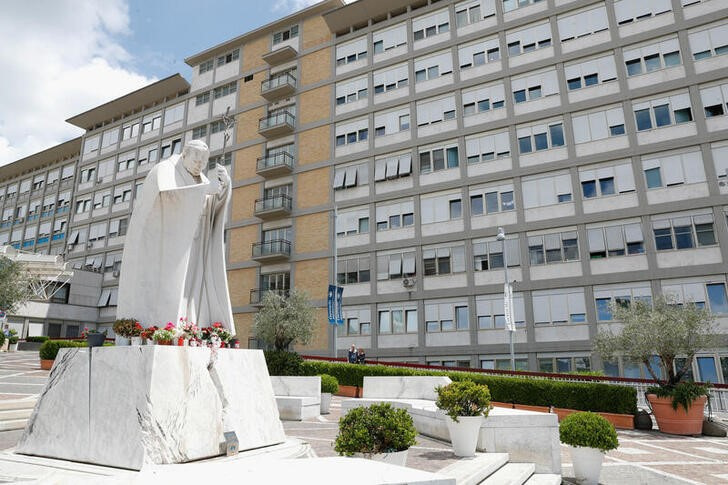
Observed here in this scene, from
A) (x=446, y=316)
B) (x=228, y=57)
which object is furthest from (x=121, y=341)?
(x=228, y=57)

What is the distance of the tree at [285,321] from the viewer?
27.4 m

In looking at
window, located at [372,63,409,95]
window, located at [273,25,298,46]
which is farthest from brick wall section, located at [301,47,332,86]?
window, located at [372,63,409,95]

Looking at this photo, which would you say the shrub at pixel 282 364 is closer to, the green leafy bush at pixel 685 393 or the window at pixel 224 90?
the green leafy bush at pixel 685 393

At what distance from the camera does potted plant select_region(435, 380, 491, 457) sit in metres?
7.73

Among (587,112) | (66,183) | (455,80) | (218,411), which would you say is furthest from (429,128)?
(66,183)

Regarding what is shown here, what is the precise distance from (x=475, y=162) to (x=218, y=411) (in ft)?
83.4

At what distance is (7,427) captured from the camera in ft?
29.2

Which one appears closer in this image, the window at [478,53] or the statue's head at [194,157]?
the statue's head at [194,157]

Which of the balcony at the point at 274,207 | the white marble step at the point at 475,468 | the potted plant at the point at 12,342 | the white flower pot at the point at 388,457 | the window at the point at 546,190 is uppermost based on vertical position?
the balcony at the point at 274,207

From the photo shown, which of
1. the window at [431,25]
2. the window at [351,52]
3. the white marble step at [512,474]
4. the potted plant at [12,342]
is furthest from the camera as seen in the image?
the window at [351,52]

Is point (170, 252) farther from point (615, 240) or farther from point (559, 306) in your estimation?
point (615, 240)

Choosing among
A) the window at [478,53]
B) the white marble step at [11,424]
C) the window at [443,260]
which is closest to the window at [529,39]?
the window at [478,53]

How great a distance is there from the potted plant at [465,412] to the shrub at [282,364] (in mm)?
8880

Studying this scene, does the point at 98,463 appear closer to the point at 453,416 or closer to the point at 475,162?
the point at 453,416
